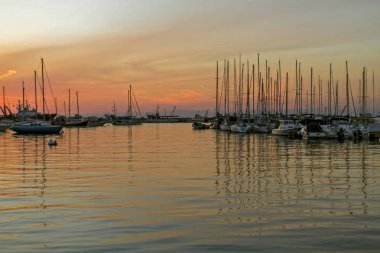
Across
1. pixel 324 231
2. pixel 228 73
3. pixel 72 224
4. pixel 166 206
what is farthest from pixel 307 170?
pixel 228 73

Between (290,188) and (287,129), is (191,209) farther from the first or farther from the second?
(287,129)

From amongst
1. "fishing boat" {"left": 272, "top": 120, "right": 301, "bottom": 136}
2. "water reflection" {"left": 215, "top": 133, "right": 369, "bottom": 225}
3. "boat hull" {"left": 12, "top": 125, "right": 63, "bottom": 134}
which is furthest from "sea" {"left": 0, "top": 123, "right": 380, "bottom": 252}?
"boat hull" {"left": 12, "top": 125, "right": 63, "bottom": 134}

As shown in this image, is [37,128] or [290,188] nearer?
[290,188]

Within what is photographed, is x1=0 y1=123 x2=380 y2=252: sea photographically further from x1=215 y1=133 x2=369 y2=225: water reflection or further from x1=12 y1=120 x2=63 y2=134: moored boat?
x1=12 y1=120 x2=63 y2=134: moored boat

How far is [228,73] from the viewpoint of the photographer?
10944 centimetres

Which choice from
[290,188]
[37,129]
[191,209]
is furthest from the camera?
[37,129]

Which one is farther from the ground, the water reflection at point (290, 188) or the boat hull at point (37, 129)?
the boat hull at point (37, 129)

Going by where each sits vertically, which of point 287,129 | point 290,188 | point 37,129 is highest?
point 287,129

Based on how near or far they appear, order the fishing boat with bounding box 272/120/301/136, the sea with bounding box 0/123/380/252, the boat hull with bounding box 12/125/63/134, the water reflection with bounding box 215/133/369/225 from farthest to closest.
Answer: the boat hull with bounding box 12/125/63/134, the fishing boat with bounding box 272/120/301/136, the water reflection with bounding box 215/133/369/225, the sea with bounding box 0/123/380/252

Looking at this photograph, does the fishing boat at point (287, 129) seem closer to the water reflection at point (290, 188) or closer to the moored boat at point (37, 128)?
the water reflection at point (290, 188)

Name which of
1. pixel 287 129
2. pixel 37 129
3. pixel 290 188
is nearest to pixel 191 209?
pixel 290 188

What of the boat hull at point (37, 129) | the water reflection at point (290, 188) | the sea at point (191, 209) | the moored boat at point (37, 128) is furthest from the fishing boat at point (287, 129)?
the sea at point (191, 209)

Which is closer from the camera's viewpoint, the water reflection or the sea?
the sea

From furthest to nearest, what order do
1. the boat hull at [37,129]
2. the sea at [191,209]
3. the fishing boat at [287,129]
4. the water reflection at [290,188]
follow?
1. the boat hull at [37,129]
2. the fishing boat at [287,129]
3. the water reflection at [290,188]
4. the sea at [191,209]
